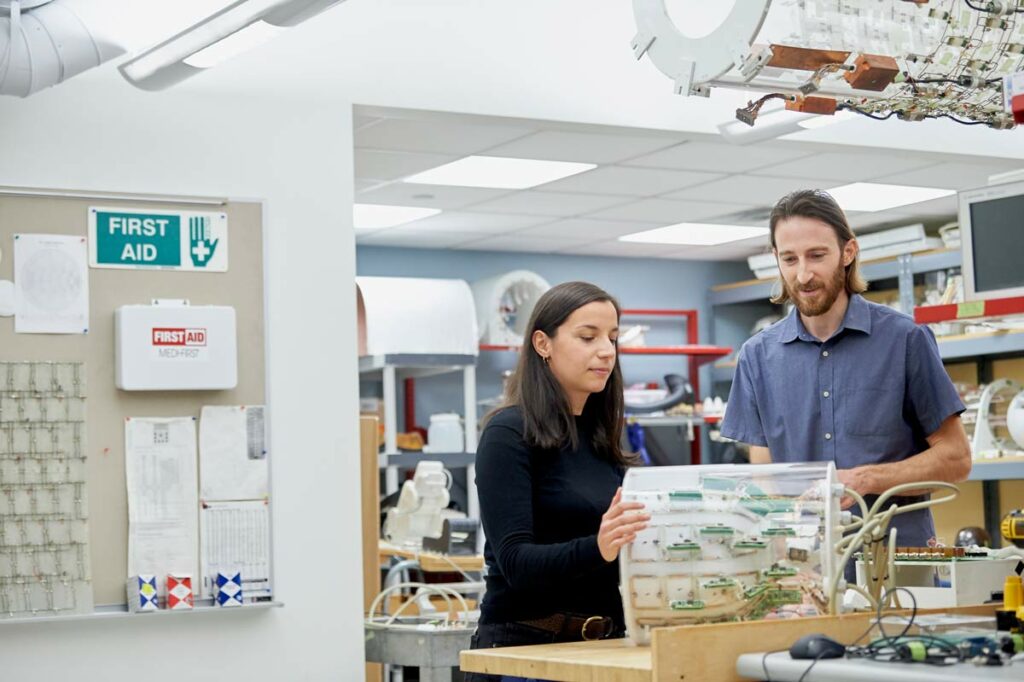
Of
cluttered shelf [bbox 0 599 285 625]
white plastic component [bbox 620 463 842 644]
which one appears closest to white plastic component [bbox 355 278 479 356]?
cluttered shelf [bbox 0 599 285 625]

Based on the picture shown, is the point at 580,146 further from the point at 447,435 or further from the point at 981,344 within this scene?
the point at 447,435

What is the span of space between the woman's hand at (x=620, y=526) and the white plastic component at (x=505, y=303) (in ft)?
21.2

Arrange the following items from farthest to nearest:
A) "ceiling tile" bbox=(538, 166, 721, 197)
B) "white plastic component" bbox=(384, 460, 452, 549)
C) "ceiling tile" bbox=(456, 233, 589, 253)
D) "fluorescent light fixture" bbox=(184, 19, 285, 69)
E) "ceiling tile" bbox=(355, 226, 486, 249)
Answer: "ceiling tile" bbox=(456, 233, 589, 253) < "ceiling tile" bbox=(355, 226, 486, 249) < "ceiling tile" bbox=(538, 166, 721, 197) < "white plastic component" bbox=(384, 460, 452, 549) < "fluorescent light fixture" bbox=(184, 19, 285, 69)

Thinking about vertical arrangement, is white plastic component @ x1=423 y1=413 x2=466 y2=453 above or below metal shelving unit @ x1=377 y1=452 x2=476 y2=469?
above

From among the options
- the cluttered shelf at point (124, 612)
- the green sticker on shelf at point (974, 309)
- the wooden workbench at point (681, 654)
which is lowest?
the cluttered shelf at point (124, 612)

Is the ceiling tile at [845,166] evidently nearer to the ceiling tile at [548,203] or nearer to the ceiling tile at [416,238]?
the ceiling tile at [548,203]

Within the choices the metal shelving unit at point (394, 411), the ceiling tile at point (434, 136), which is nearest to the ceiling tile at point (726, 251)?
the metal shelving unit at point (394, 411)

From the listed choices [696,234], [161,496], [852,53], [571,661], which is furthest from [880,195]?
[571,661]

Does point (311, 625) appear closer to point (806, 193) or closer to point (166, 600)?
point (166, 600)

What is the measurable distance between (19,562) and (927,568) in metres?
2.85

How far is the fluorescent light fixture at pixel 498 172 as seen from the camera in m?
6.59

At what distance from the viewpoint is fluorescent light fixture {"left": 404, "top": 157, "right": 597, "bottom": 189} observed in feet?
21.6

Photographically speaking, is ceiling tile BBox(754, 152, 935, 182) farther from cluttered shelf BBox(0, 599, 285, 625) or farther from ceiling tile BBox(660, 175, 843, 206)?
cluttered shelf BBox(0, 599, 285, 625)

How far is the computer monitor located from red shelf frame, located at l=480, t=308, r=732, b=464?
6.46m
